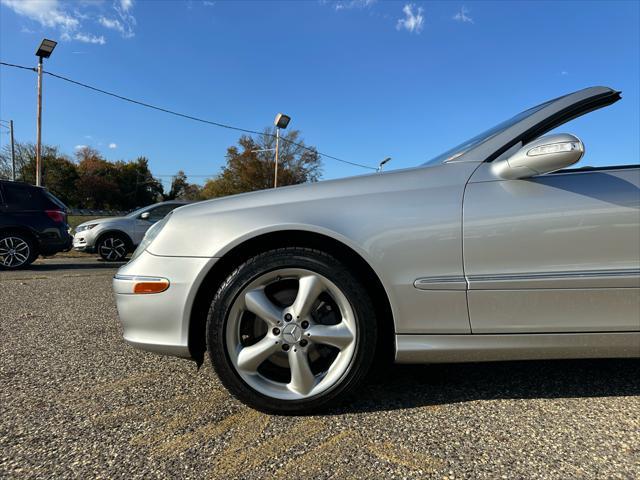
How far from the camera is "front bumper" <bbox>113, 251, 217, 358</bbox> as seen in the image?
1.85 metres

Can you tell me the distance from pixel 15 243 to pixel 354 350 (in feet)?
25.2

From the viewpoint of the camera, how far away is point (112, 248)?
363 inches

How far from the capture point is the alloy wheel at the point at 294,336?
6.00 ft

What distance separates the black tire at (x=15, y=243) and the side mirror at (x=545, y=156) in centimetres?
808

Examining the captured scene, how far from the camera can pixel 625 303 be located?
1.82 m

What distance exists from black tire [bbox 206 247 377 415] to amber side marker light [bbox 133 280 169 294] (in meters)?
0.24

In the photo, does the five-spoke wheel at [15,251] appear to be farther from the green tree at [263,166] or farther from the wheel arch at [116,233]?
the green tree at [263,166]

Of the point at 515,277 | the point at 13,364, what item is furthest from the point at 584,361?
the point at 13,364

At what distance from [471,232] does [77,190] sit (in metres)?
63.8

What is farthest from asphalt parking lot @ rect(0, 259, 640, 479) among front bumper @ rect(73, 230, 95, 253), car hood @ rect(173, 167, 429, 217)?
front bumper @ rect(73, 230, 95, 253)

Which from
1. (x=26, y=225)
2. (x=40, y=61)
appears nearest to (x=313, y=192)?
(x=26, y=225)

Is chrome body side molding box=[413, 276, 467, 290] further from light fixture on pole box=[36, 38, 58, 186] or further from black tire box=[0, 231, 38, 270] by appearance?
light fixture on pole box=[36, 38, 58, 186]

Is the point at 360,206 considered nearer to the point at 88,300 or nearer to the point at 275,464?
the point at 275,464

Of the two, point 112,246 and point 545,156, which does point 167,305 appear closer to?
point 545,156
